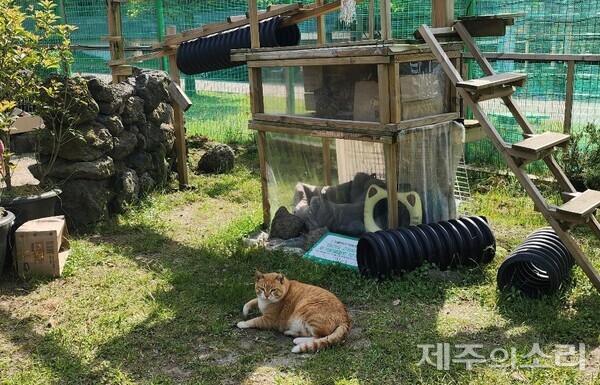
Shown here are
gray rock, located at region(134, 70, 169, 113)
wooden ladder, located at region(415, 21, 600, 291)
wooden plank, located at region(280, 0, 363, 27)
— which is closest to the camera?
wooden ladder, located at region(415, 21, 600, 291)

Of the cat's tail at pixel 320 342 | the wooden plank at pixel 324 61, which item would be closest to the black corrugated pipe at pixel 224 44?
the wooden plank at pixel 324 61

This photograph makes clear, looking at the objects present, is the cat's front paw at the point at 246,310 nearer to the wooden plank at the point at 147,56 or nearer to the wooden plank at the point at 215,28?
the wooden plank at the point at 215,28

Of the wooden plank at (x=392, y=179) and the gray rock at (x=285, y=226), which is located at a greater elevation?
the wooden plank at (x=392, y=179)

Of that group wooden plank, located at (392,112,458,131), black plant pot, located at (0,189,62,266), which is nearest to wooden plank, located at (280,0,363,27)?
wooden plank, located at (392,112,458,131)

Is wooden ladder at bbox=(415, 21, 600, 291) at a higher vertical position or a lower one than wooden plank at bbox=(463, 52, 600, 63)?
lower

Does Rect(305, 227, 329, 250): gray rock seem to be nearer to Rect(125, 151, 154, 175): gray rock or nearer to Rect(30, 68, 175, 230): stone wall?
Rect(30, 68, 175, 230): stone wall

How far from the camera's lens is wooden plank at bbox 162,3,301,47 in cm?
726

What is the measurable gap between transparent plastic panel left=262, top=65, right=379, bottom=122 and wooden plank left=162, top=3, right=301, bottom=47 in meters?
1.21

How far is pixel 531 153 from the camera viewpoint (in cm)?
447

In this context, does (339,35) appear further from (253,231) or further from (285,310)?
(285,310)

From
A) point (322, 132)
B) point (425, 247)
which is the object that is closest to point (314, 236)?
point (322, 132)

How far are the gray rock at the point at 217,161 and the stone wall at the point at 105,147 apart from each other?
1.06 meters

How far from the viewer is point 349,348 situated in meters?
4.12

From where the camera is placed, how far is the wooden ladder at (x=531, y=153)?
446 centimetres
